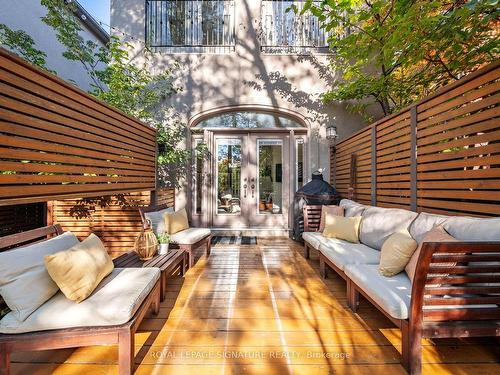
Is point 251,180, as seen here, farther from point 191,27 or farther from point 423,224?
point 191,27

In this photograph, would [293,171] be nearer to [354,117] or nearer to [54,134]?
[354,117]

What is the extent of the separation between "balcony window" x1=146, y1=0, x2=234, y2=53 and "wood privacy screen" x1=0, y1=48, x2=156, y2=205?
3.32m

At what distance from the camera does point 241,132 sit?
5441mm

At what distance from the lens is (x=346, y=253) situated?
8.29 feet

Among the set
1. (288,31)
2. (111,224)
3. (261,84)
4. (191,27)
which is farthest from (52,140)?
(288,31)

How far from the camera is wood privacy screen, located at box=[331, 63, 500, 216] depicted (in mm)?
1897

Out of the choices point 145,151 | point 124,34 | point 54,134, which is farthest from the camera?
point 124,34

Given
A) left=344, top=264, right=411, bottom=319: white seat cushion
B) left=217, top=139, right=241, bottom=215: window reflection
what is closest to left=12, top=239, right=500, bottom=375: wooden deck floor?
left=344, top=264, right=411, bottom=319: white seat cushion

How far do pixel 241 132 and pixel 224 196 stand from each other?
5.03 feet

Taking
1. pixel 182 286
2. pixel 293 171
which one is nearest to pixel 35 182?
pixel 182 286

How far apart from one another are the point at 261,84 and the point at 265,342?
5076 millimetres

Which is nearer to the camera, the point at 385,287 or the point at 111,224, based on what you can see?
the point at 385,287

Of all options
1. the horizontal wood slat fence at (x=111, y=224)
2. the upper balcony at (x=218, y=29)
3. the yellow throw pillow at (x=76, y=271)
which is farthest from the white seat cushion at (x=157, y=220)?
the upper balcony at (x=218, y=29)

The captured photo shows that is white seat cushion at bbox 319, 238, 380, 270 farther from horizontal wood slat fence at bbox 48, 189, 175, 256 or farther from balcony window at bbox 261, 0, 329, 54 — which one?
balcony window at bbox 261, 0, 329, 54
